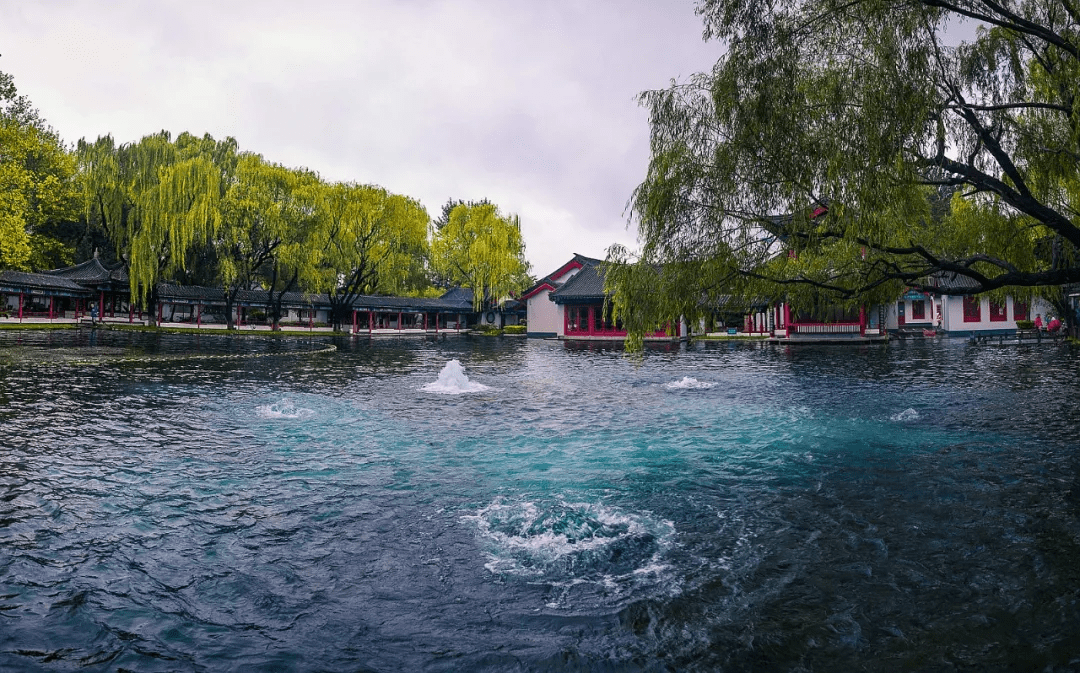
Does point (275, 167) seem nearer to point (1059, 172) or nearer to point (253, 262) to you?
point (253, 262)

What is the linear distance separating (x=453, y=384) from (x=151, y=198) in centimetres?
3366

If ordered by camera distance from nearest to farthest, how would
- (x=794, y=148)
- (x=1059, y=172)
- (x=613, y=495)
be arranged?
(x=613, y=495), (x=794, y=148), (x=1059, y=172)

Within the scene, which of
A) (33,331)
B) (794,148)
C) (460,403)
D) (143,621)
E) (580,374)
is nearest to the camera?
(143,621)

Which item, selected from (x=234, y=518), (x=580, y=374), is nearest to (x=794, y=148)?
(x=234, y=518)

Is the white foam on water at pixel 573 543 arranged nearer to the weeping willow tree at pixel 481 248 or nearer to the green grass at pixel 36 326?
the green grass at pixel 36 326

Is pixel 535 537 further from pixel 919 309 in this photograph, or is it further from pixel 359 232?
pixel 919 309

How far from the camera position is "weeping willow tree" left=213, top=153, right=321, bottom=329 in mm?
42406

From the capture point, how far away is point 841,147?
820 cm

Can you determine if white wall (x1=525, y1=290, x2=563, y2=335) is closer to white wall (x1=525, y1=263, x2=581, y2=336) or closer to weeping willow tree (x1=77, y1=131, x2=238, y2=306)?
white wall (x1=525, y1=263, x2=581, y2=336)

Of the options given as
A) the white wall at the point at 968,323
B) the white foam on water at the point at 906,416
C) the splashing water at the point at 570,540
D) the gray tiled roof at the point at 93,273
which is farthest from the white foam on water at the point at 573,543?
the gray tiled roof at the point at 93,273

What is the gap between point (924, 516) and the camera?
6.97 metres

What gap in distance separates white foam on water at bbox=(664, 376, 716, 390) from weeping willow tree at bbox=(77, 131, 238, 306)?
3426 cm

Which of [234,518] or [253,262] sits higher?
[253,262]

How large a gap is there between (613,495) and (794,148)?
5.65m
